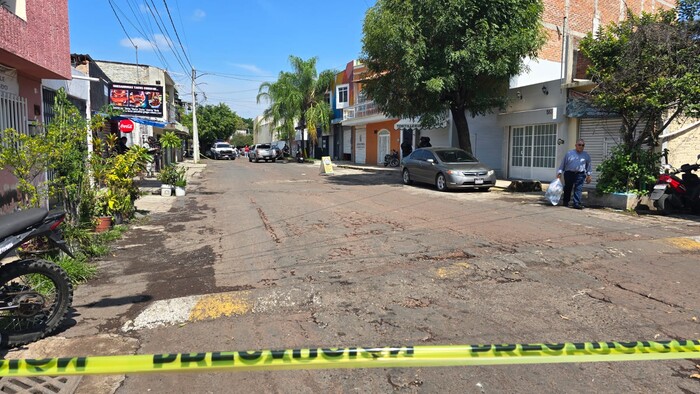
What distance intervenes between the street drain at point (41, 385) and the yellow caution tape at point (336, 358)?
1.14 metres

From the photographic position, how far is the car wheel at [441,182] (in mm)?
15477

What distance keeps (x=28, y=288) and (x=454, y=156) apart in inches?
551

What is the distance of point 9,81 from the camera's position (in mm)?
8375

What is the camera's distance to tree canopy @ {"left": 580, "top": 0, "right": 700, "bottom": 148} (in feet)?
33.1

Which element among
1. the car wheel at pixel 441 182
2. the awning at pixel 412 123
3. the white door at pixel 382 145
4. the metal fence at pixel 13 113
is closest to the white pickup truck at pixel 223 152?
the white door at pixel 382 145

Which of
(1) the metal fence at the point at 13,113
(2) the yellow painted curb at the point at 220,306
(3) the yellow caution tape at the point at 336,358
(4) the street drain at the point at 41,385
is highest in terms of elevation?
(1) the metal fence at the point at 13,113

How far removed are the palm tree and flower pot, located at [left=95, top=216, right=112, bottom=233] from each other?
31932mm

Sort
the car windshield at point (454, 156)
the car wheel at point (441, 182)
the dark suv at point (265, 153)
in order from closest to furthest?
the car wheel at point (441, 182)
the car windshield at point (454, 156)
the dark suv at point (265, 153)

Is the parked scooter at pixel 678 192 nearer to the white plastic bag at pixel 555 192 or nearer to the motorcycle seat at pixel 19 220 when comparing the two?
the white plastic bag at pixel 555 192

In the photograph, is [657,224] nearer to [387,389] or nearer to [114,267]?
[387,389]

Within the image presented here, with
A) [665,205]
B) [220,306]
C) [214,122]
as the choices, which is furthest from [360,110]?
[214,122]

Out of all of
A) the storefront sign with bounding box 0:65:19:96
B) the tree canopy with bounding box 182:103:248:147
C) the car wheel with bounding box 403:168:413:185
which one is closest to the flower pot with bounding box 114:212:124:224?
the storefront sign with bounding box 0:65:19:96

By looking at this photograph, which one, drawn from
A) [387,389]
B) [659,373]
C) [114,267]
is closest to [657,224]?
[659,373]

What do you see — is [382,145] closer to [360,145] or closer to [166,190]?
[360,145]
